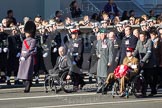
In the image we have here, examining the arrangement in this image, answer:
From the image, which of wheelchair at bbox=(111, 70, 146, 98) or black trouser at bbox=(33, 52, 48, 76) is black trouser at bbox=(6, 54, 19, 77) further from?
wheelchair at bbox=(111, 70, 146, 98)

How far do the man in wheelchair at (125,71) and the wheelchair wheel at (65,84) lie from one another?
3.41 feet

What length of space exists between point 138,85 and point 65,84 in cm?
209

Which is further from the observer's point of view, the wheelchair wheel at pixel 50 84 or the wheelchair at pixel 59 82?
the wheelchair wheel at pixel 50 84

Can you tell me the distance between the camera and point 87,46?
65.6ft

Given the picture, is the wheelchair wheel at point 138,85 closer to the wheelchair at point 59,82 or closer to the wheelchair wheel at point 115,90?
the wheelchair wheel at point 115,90

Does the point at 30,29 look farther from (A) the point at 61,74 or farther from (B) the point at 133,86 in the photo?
(B) the point at 133,86

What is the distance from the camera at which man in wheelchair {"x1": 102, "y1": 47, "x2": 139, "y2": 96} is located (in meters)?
15.7

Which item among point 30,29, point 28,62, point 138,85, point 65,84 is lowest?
point 138,85

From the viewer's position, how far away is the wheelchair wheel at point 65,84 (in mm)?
16734

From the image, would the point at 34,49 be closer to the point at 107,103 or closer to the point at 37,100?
the point at 37,100

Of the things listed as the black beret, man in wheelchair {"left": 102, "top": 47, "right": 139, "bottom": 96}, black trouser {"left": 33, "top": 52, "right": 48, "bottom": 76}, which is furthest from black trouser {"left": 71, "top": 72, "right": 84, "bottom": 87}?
black trouser {"left": 33, "top": 52, "right": 48, "bottom": 76}

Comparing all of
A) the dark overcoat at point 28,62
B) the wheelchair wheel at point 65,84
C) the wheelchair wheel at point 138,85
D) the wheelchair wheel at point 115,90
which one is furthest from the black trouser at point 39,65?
the wheelchair wheel at point 138,85

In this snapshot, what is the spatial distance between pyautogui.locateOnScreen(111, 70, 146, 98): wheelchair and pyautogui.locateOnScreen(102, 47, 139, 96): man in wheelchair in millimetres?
108

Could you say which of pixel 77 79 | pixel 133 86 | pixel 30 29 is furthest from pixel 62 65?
pixel 133 86
